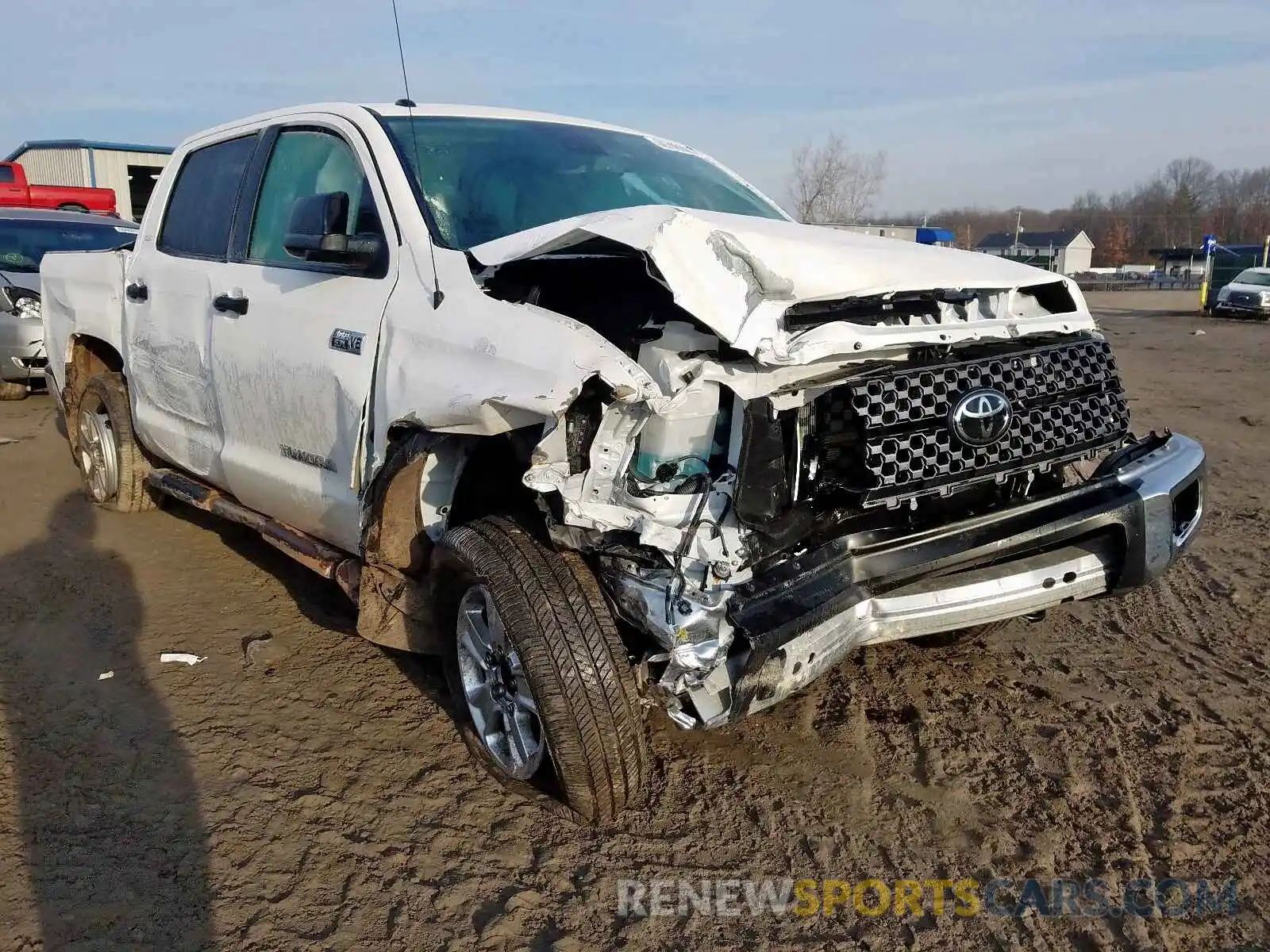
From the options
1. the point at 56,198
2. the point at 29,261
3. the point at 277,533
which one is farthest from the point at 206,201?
the point at 56,198

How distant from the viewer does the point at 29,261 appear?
33.3 feet

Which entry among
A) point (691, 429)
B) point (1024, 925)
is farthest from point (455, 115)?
point (1024, 925)

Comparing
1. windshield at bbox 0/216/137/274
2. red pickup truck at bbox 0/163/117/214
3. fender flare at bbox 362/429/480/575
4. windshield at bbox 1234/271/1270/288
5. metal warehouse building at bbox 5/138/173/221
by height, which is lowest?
windshield at bbox 1234/271/1270/288

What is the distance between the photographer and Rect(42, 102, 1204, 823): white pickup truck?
8.13 feet

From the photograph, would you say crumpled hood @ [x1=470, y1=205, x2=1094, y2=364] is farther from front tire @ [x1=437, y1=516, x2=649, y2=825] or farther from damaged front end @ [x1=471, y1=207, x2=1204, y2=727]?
front tire @ [x1=437, y1=516, x2=649, y2=825]

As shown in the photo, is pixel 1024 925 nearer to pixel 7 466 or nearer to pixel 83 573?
pixel 83 573

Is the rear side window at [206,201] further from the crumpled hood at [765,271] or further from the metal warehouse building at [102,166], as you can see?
the metal warehouse building at [102,166]

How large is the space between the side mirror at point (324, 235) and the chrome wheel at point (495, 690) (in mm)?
1174

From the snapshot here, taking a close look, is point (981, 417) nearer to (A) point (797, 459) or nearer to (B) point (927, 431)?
(B) point (927, 431)

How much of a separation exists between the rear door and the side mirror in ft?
3.54

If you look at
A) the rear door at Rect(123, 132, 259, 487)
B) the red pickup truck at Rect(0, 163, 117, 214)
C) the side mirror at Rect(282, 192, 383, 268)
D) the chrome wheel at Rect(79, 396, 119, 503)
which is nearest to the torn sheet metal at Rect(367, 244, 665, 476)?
the side mirror at Rect(282, 192, 383, 268)

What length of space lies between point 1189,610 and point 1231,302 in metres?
24.9

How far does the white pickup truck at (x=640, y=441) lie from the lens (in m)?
2.48

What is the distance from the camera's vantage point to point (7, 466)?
6965 millimetres
